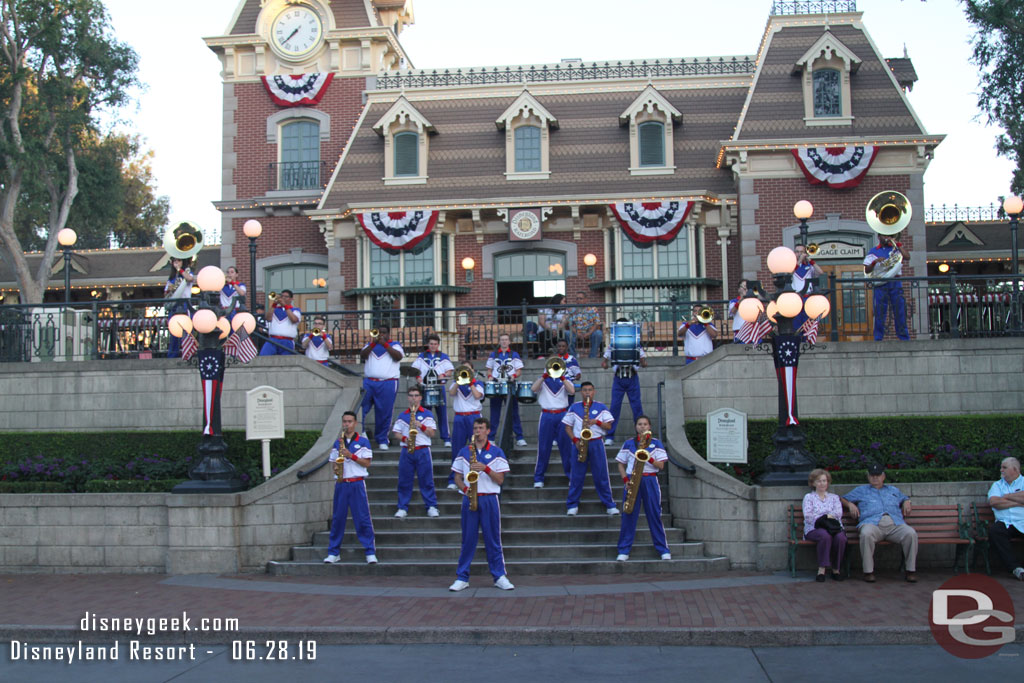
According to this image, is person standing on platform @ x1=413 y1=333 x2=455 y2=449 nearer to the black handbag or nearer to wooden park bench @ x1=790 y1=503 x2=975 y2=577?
wooden park bench @ x1=790 y1=503 x2=975 y2=577

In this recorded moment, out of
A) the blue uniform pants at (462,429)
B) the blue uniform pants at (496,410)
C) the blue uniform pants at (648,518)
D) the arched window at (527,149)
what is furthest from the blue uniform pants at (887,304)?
the arched window at (527,149)

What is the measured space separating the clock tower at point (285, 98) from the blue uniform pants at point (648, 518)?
50.8 ft

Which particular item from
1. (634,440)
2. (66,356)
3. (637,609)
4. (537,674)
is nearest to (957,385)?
(634,440)

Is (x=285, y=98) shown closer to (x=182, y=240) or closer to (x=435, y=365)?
(x=182, y=240)

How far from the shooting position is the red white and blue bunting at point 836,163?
21.8 m

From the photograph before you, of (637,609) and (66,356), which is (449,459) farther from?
(66,356)

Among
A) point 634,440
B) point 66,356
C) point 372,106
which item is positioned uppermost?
point 372,106

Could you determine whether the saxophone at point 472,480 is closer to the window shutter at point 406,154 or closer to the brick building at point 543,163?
the brick building at point 543,163

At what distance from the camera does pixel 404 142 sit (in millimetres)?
24719

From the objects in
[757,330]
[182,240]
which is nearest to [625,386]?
[757,330]

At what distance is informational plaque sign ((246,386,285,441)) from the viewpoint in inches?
535

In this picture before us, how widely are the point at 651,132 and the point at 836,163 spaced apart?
4798 mm

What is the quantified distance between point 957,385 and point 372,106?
1652cm

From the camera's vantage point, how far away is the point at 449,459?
15.0m
